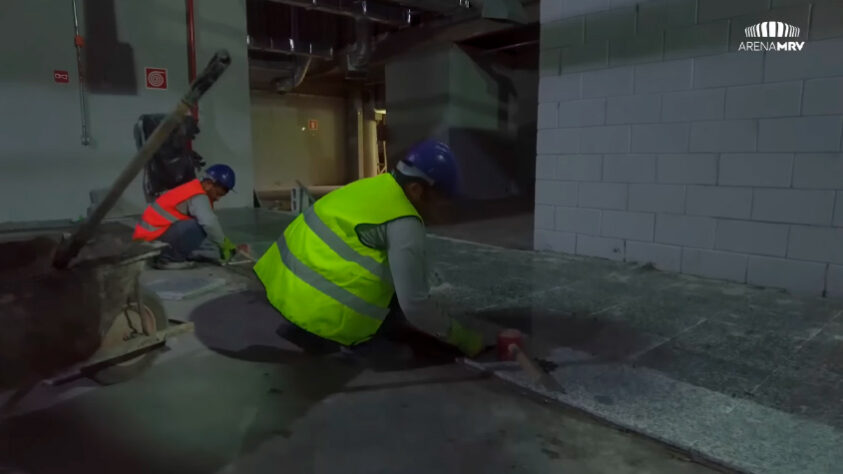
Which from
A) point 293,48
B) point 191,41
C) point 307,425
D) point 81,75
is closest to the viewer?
point 307,425

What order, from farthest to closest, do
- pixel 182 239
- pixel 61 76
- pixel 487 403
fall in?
pixel 61 76
pixel 182 239
pixel 487 403

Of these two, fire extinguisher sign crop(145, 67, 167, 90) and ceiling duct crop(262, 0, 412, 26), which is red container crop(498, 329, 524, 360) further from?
fire extinguisher sign crop(145, 67, 167, 90)

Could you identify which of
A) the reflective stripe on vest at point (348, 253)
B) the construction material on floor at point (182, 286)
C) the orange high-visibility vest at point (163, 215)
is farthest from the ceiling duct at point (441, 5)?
the reflective stripe on vest at point (348, 253)

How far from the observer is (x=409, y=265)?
1.92 metres

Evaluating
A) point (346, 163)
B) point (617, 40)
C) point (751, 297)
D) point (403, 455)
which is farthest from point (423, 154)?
point (346, 163)

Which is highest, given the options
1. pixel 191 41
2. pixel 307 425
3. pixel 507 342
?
pixel 191 41

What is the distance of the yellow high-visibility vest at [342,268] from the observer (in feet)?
6.56

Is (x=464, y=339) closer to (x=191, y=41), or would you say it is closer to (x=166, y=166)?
(x=166, y=166)

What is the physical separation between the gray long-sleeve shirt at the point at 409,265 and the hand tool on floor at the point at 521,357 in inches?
13.2

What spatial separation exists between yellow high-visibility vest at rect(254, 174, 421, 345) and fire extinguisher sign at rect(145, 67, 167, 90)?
5160 millimetres

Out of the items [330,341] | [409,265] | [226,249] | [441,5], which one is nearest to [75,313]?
[330,341]

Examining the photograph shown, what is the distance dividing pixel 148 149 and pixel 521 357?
1420mm

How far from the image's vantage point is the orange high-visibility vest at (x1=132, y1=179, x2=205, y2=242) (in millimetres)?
3537

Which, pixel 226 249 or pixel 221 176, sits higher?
pixel 221 176
